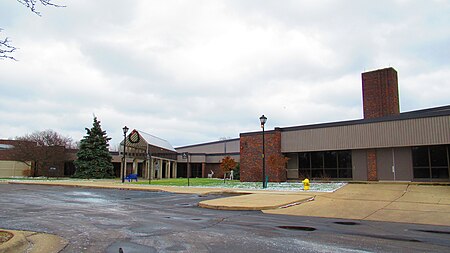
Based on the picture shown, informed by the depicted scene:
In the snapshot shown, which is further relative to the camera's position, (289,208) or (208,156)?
(208,156)

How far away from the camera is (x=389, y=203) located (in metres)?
15.1

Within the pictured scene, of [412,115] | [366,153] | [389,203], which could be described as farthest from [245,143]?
[389,203]

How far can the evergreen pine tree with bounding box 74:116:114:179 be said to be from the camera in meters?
47.0

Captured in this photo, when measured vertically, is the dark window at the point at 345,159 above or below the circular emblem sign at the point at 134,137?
below

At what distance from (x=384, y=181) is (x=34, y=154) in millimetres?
41259

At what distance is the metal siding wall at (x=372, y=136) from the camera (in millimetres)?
23438

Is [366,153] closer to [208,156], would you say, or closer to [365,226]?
[365,226]

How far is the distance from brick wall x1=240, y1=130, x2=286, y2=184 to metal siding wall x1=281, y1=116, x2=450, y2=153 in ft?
2.59

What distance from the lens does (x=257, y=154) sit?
32.6 metres

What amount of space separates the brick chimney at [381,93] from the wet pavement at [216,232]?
78.7 ft

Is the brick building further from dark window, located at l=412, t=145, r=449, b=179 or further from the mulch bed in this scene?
the mulch bed

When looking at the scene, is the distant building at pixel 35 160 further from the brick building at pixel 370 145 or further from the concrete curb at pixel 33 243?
→ the concrete curb at pixel 33 243

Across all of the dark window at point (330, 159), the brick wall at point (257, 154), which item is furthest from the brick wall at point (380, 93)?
the brick wall at point (257, 154)

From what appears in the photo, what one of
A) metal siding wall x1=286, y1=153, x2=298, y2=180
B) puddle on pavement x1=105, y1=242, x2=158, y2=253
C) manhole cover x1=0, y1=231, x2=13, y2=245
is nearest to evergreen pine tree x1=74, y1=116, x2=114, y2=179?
metal siding wall x1=286, y1=153, x2=298, y2=180
